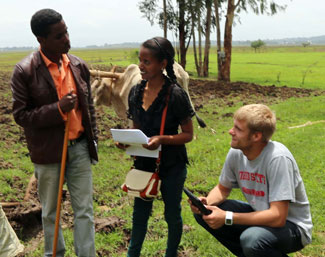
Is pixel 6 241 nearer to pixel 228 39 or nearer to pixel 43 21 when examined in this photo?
pixel 43 21

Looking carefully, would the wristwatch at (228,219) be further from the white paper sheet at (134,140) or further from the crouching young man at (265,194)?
the white paper sheet at (134,140)

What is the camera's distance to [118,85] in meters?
7.59

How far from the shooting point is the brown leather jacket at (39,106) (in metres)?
2.75

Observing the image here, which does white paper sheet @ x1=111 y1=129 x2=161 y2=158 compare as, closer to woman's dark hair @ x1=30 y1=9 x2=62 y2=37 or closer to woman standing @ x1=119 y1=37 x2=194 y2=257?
woman standing @ x1=119 y1=37 x2=194 y2=257

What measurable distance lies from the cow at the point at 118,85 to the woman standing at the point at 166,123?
4046 millimetres

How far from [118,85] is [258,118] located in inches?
209

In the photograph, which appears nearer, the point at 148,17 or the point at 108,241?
the point at 108,241

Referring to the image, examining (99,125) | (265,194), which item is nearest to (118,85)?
(99,125)

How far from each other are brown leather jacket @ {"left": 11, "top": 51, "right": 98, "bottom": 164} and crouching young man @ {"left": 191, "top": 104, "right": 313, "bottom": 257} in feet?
3.81

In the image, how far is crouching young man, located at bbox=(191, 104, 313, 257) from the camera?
8.37 feet

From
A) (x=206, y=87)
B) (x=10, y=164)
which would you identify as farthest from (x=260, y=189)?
(x=206, y=87)

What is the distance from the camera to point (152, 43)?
112 inches

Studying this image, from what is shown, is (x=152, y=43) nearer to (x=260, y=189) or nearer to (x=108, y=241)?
(x=260, y=189)

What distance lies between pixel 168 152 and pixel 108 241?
1.29 m
